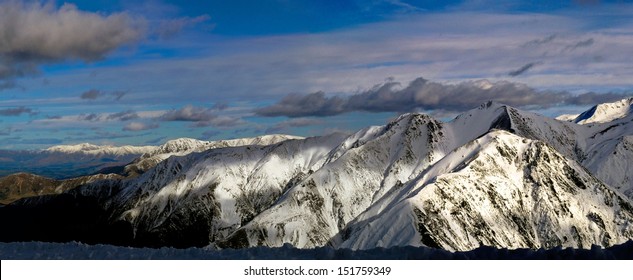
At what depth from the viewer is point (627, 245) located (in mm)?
21328

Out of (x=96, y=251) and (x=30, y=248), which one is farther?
(x=30, y=248)

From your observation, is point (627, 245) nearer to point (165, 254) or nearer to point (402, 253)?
point (402, 253)

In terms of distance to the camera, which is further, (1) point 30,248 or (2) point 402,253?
(1) point 30,248
